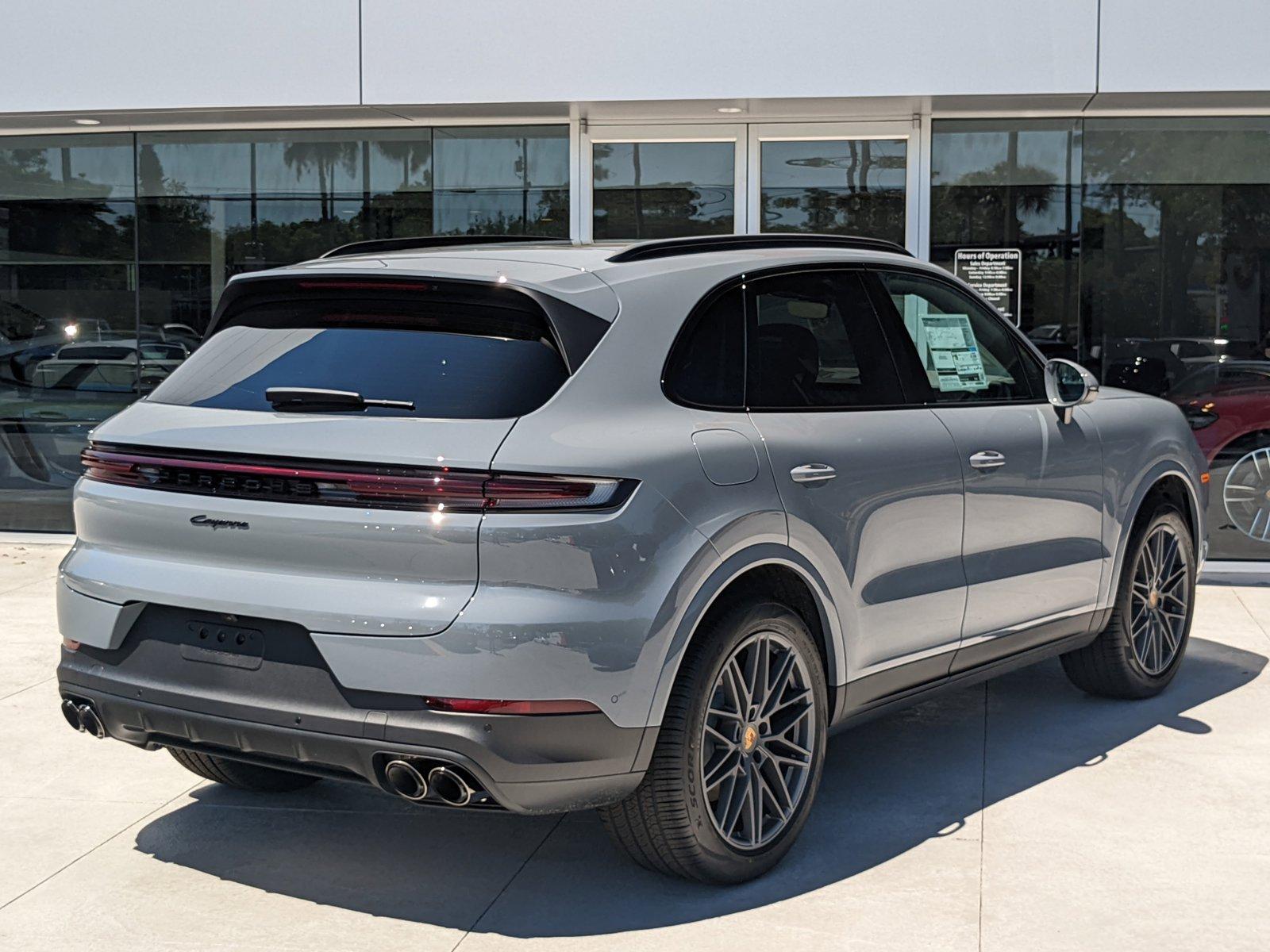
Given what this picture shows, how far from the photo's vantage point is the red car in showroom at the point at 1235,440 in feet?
33.6

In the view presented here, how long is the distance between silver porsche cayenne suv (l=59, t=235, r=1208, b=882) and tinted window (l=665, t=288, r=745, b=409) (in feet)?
0.04

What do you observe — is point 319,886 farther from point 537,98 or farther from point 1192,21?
point 1192,21

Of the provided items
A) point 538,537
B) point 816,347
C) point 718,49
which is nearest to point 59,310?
point 718,49

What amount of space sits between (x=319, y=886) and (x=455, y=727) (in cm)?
103

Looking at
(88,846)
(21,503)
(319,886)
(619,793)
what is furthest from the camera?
(21,503)

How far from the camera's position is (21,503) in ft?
39.1

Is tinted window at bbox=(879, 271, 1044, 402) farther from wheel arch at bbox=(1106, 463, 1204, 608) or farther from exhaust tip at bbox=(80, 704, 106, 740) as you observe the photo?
exhaust tip at bbox=(80, 704, 106, 740)

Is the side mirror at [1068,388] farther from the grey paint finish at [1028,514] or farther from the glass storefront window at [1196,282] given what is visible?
the glass storefront window at [1196,282]

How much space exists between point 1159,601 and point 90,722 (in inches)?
175

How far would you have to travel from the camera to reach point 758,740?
4.38 metres

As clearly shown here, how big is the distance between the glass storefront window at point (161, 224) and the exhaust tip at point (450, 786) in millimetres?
7705

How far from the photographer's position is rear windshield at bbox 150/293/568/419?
3904 millimetres

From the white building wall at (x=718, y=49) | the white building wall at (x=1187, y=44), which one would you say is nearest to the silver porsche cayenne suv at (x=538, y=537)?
the white building wall at (x=718, y=49)

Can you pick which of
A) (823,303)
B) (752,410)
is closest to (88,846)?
(752,410)
